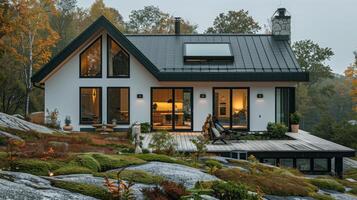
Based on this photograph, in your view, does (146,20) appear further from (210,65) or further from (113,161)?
(113,161)

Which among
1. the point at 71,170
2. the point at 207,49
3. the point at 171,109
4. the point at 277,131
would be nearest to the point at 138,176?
Answer: the point at 71,170

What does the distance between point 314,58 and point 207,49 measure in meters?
22.1

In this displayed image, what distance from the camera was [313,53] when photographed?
125 ft

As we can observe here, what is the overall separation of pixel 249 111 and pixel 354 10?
131 feet

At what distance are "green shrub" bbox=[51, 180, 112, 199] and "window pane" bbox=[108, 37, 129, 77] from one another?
1346 cm

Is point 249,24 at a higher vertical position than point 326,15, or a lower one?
lower

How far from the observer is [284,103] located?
18219 millimetres

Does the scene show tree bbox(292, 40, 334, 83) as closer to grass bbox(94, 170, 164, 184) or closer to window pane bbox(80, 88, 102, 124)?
window pane bbox(80, 88, 102, 124)

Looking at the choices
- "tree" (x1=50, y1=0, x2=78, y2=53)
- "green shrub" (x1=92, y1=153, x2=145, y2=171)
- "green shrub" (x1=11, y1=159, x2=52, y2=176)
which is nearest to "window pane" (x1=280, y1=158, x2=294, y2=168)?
"green shrub" (x1=92, y1=153, x2=145, y2=171)

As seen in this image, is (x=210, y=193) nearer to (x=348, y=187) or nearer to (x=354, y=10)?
(x=348, y=187)

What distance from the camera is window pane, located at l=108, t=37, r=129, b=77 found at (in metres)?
18.1

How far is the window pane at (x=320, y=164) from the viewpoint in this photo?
13.9 metres

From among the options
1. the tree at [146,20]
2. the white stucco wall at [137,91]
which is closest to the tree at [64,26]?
the tree at [146,20]

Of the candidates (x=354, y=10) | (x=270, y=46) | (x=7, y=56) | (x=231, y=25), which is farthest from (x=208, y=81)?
(x=354, y=10)
